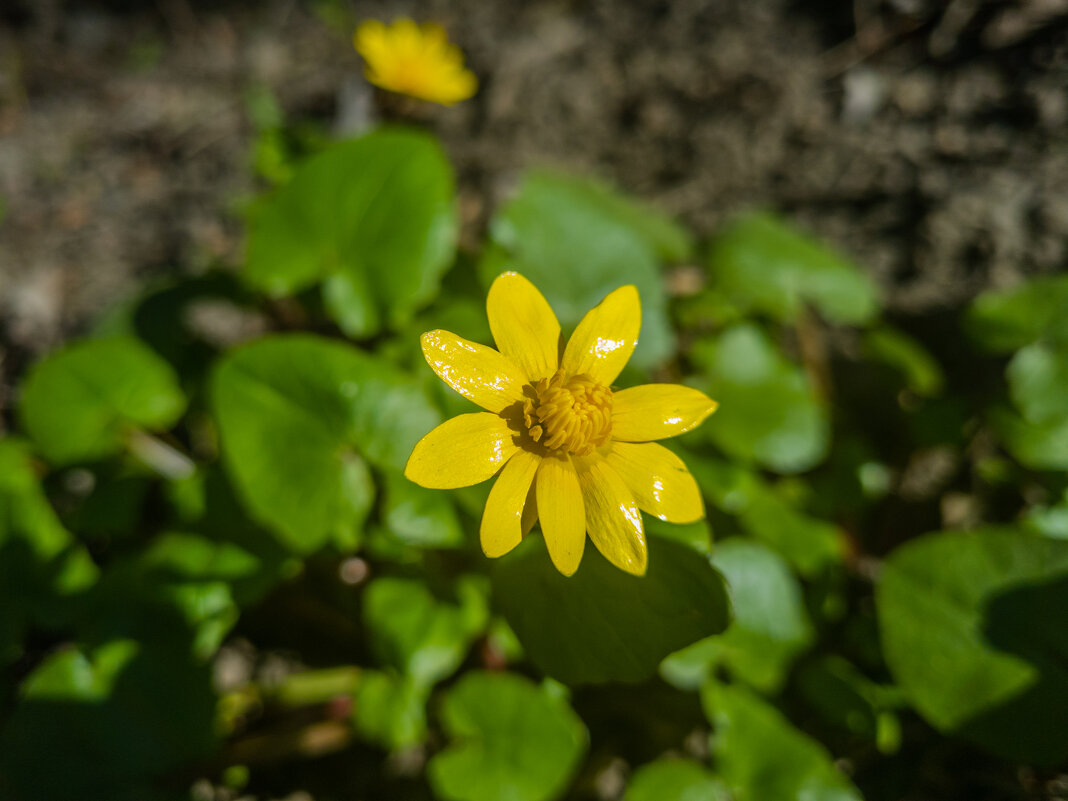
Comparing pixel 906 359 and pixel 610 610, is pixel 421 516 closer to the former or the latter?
pixel 610 610

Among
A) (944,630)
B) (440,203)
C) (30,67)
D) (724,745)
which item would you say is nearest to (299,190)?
(440,203)

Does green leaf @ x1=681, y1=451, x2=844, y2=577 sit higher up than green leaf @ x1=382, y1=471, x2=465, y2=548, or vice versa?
green leaf @ x1=382, y1=471, x2=465, y2=548

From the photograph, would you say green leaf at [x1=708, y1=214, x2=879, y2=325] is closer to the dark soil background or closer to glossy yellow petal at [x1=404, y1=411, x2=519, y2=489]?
the dark soil background

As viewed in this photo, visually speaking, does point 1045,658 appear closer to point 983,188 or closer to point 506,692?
point 506,692

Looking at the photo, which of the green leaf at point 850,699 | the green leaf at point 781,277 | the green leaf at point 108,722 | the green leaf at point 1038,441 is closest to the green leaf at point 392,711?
the green leaf at point 108,722

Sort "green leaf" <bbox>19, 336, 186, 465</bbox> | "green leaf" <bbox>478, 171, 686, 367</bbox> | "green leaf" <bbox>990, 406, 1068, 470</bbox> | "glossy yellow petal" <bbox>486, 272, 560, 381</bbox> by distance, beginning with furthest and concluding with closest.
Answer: "green leaf" <bbox>478, 171, 686, 367</bbox>
"green leaf" <bbox>19, 336, 186, 465</bbox>
"green leaf" <bbox>990, 406, 1068, 470</bbox>
"glossy yellow petal" <bbox>486, 272, 560, 381</bbox>

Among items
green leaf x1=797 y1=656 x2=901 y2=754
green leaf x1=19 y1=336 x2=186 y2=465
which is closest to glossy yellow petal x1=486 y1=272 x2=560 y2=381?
green leaf x1=797 y1=656 x2=901 y2=754

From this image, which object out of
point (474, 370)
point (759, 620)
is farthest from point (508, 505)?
point (759, 620)

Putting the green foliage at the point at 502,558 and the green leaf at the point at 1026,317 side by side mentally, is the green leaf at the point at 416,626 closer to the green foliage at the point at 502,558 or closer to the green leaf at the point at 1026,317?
the green foliage at the point at 502,558
